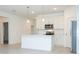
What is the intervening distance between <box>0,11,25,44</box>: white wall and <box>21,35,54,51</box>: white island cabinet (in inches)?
99.7

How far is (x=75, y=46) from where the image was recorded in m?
5.77

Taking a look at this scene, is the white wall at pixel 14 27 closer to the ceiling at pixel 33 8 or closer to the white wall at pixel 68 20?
the ceiling at pixel 33 8

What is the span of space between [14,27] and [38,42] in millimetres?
3751

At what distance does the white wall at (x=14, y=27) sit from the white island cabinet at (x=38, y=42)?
2.53m

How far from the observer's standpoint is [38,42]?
6.57 metres

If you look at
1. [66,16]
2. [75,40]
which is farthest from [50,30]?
[75,40]

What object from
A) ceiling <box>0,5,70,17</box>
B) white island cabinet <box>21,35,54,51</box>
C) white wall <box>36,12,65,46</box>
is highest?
ceiling <box>0,5,70,17</box>

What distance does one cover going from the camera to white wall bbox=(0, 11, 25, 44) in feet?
30.0

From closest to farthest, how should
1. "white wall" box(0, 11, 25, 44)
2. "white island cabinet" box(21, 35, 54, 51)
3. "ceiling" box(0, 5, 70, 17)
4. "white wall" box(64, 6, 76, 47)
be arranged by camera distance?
"white island cabinet" box(21, 35, 54, 51) → "ceiling" box(0, 5, 70, 17) → "white wall" box(64, 6, 76, 47) → "white wall" box(0, 11, 25, 44)

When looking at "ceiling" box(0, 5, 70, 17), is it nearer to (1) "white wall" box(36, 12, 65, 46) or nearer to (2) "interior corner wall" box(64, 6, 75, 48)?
(2) "interior corner wall" box(64, 6, 75, 48)

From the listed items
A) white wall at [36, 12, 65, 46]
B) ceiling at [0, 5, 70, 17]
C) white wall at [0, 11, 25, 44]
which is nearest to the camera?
ceiling at [0, 5, 70, 17]

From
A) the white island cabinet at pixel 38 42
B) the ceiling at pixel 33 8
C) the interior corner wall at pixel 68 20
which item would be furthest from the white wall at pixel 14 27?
the interior corner wall at pixel 68 20

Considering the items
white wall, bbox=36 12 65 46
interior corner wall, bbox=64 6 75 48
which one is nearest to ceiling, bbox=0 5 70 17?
interior corner wall, bbox=64 6 75 48

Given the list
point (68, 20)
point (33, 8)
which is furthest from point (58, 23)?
point (33, 8)
